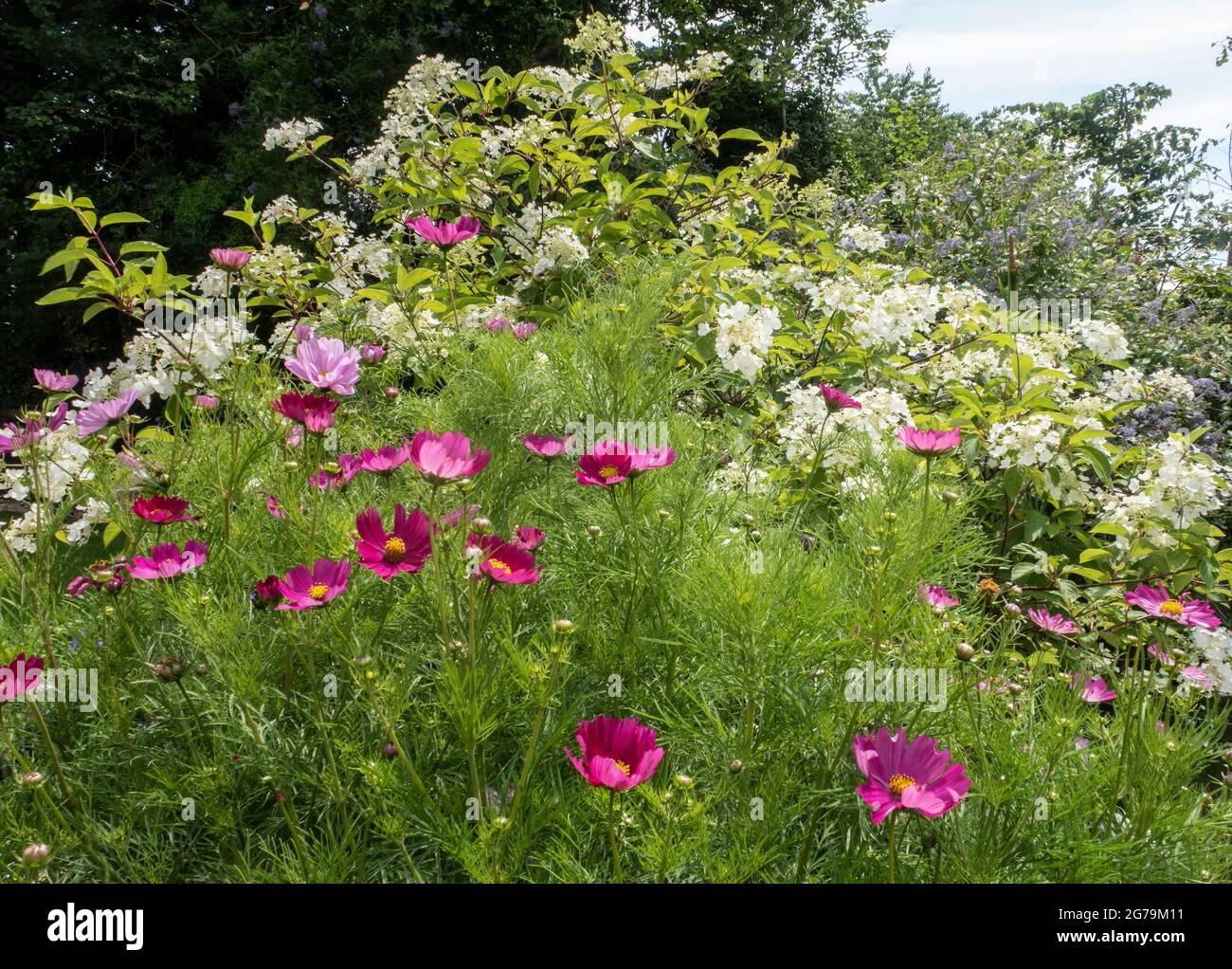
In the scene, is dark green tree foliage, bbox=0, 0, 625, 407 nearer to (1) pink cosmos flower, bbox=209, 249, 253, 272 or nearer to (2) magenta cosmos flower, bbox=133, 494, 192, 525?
(1) pink cosmos flower, bbox=209, 249, 253, 272

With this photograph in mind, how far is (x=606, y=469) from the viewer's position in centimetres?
122

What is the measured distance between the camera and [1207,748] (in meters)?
1.33

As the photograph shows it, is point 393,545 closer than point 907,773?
No

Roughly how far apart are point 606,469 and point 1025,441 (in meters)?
1.54

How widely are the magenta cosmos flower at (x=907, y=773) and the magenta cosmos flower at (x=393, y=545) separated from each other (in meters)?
0.62

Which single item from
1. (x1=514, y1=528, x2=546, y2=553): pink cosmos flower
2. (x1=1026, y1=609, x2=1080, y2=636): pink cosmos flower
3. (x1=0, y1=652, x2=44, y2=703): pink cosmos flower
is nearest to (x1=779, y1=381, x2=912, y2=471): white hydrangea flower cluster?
(x1=1026, y1=609, x2=1080, y2=636): pink cosmos flower

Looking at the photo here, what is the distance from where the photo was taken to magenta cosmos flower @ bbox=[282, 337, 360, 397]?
1393mm

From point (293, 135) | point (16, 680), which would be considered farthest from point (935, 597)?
point (293, 135)

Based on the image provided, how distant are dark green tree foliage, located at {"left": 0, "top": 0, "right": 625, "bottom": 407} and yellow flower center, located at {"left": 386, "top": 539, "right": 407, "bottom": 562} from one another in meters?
7.33

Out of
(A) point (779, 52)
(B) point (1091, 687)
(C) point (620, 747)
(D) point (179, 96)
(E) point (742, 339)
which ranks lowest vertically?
(B) point (1091, 687)

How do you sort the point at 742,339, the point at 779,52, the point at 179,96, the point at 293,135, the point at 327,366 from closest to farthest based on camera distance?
the point at 327,366 → the point at 742,339 → the point at 293,135 → the point at 179,96 → the point at 779,52

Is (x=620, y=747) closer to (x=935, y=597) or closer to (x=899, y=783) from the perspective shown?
(x=899, y=783)

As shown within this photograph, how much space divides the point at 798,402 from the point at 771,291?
3.70ft
